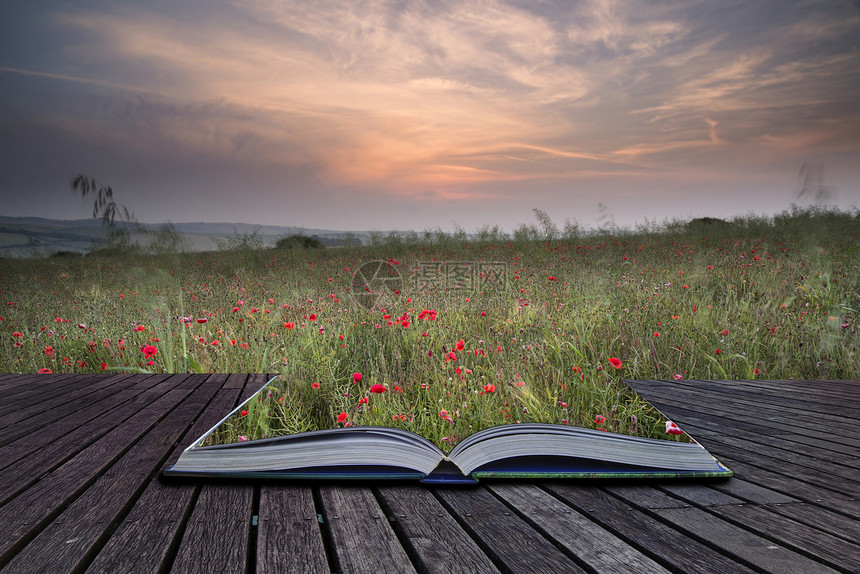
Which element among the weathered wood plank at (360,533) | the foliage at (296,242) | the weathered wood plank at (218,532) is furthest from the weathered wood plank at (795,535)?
the foliage at (296,242)

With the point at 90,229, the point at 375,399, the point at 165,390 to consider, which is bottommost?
the point at 375,399

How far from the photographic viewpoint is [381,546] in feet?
2.76

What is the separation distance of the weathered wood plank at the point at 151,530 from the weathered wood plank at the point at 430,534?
1.36 ft

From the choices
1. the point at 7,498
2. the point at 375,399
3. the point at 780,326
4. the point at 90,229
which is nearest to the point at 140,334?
the point at 90,229

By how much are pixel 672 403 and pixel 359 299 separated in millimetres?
3329

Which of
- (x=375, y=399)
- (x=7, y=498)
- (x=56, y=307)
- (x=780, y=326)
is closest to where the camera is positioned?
(x=7, y=498)

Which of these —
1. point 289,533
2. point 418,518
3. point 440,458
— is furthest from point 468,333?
point 289,533

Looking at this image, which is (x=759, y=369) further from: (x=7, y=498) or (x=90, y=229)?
(x=90, y=229)

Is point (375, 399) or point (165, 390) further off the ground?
point (165, 390)

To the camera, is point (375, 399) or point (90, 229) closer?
point (375, 399)

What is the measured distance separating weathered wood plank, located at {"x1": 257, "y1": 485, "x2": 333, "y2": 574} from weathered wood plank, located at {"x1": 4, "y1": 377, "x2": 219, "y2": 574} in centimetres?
30

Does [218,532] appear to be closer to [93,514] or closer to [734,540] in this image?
[93,514]

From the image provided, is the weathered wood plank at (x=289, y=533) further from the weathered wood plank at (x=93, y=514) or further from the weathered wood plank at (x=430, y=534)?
the weathered wood plank at (x=93, y=514)

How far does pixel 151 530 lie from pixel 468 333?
2.70m
